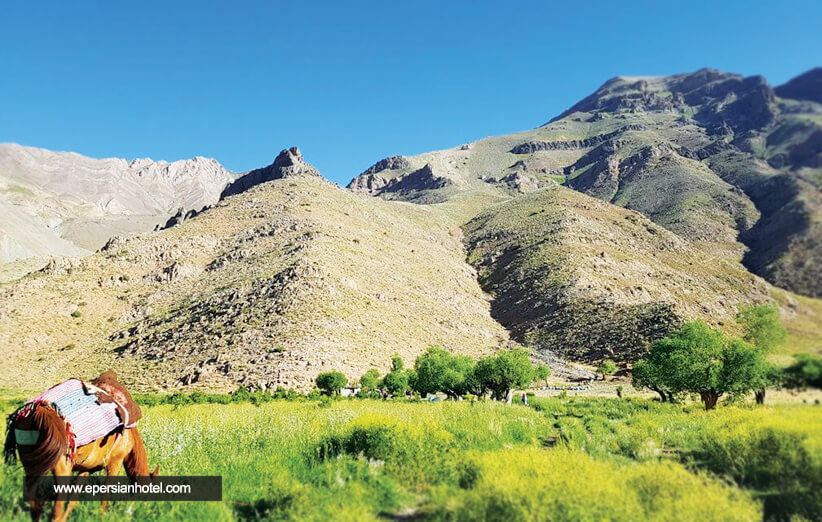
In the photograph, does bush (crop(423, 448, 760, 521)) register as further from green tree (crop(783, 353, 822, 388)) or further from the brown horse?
the brown horse

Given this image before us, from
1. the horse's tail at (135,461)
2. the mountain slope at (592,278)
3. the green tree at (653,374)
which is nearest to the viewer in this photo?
the horse's tail at (135,461)

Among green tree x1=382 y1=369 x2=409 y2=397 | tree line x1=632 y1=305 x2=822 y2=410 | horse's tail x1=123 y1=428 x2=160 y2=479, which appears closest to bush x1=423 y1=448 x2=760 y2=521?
horse's tail x1=123 y1=428 x2=160 y2=479

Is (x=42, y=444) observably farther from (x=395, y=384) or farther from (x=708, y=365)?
(x=395, y=384)

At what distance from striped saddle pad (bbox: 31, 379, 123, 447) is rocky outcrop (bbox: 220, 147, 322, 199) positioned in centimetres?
12487

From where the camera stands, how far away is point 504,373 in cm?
3494

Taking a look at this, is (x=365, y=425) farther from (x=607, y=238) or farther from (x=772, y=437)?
(x=607, y=238)

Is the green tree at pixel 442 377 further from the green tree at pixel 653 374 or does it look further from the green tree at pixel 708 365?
the green tree at pixel 708 365

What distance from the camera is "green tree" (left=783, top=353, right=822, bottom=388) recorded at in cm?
460

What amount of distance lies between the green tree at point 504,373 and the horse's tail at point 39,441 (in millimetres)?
32022

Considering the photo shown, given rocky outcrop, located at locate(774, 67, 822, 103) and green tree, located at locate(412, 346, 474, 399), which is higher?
rocky outcrop, located at locate(774, 67, 822, 103)

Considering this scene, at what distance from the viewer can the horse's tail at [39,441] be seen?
17.9 feet

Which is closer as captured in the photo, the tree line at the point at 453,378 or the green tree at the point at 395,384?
the tree line at the point at 453,378

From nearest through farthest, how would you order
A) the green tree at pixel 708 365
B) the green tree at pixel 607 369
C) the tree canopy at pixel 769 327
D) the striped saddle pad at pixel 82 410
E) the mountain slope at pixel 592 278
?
the tree canopy at pixel 769 327 < the striped saddle pad at pixel 82 410 < the green tree at pixel 708 365 < the green tree at pixel 607 369 < the mountain slope at pixel 592 278

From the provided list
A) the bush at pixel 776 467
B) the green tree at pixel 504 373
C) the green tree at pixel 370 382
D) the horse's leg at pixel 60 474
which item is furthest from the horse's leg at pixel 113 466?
the green tree at pixel 370 382
